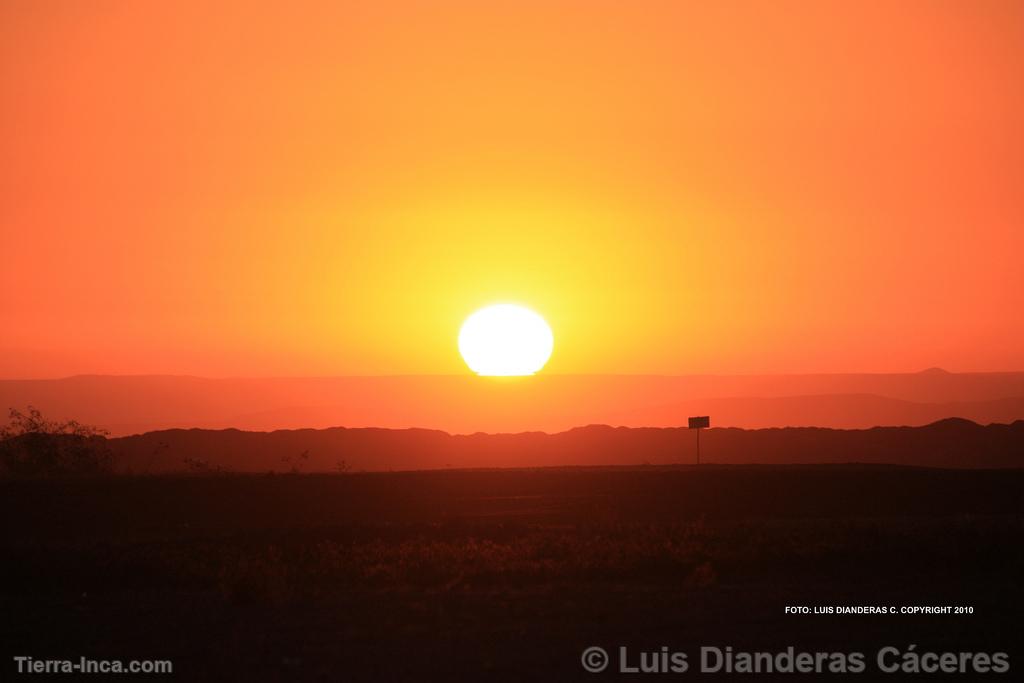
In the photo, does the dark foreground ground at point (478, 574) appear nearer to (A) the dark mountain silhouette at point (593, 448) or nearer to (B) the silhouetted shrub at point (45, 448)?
(B) the silhouetted shrub at point (45, 448)

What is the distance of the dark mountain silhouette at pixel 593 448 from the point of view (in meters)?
107

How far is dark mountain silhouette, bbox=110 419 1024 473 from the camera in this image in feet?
352

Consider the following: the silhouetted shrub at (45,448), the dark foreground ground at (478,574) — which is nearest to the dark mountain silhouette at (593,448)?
the silhouetted shrub at (45,448)

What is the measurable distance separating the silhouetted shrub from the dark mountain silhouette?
42496 mm

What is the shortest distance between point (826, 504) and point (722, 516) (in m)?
4.94

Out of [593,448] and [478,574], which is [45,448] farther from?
[593,448]

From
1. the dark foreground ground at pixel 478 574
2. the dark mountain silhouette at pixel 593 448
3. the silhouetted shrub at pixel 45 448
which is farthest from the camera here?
the dark mountain silhouette at pixel 593 448

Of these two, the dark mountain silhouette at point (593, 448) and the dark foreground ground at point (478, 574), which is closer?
the dark foreground ground at point (478, 574)

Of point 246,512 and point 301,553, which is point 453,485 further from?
point 301,553

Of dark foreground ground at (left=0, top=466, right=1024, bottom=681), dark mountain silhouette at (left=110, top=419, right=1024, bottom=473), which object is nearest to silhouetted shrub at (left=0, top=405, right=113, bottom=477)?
dark foreground ground at (left=0, top=466, right=1024, bottom=681)

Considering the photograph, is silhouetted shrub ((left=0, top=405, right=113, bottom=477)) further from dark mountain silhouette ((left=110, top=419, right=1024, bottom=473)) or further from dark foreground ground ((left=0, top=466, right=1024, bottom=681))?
dark mountain silhouette ((left=110, top=419, right=1024, bottom=473))

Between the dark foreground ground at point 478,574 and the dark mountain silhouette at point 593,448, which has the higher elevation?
the dark mountain silhouette at point 593,448

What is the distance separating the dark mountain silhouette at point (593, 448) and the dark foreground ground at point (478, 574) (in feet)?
205

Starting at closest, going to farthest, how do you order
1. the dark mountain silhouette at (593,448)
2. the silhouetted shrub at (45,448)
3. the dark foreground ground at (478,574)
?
the dark foreground ground at (478,574) → the silhouetted shrub at (45,448) → the dark mountain silhouette at (593,448)
